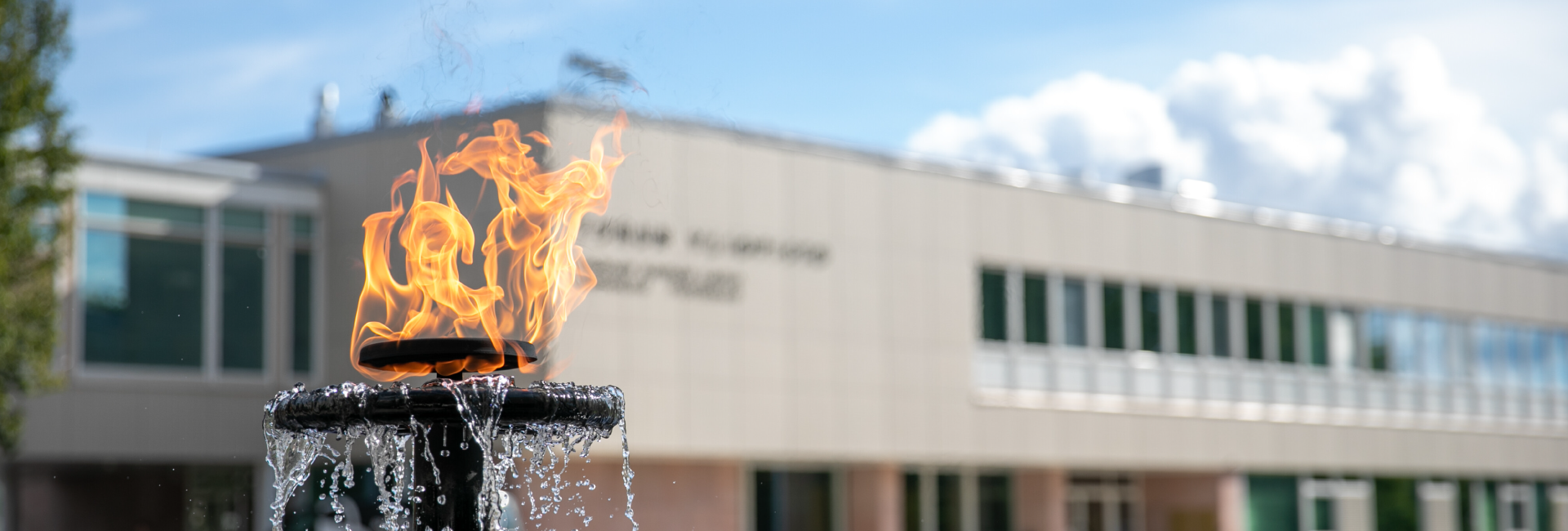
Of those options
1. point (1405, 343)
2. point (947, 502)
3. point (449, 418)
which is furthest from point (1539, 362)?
point (449, 418)

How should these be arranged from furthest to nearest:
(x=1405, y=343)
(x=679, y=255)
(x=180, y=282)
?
(x=1405, y=343) < (x=180, y=282) < (x=679, y=255)

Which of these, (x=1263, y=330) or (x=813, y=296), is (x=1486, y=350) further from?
(x=813, y=296)

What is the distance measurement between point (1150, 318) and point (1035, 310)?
2.54 meters

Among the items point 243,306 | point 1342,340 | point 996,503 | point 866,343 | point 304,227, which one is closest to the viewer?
point 243,306

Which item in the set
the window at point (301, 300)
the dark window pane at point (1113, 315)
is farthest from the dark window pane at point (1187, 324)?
the window at point (301, 300)

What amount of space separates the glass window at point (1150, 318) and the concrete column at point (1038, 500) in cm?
246

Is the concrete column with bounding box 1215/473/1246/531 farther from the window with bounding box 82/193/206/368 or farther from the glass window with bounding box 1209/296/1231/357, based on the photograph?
the window with bounding box 82/193/206/368

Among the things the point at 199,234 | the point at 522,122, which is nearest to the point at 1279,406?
the point at 522,122

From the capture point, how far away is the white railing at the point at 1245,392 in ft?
80.9

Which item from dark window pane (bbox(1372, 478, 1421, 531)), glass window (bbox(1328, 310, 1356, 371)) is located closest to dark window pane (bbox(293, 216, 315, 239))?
glass window (bbox(1328, 310, 1356, 371))

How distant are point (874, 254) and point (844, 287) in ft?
2.35

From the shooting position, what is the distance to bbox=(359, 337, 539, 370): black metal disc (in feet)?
19.7

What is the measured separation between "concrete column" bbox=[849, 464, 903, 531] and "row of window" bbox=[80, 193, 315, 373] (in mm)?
7702

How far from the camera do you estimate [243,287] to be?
70.9ft
